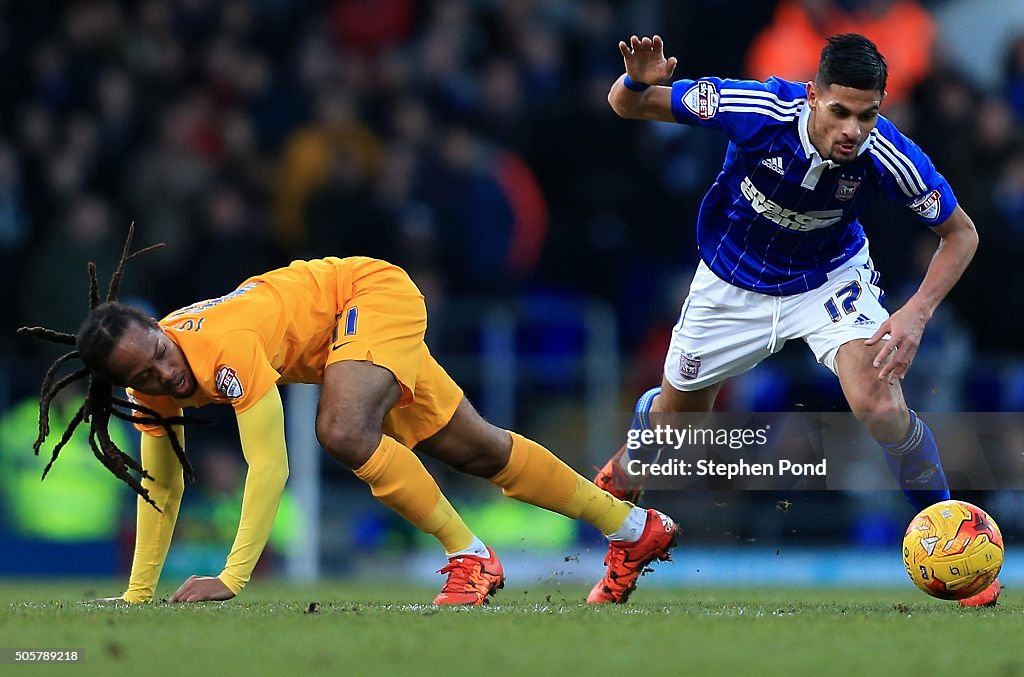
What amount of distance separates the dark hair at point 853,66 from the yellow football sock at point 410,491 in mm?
2103

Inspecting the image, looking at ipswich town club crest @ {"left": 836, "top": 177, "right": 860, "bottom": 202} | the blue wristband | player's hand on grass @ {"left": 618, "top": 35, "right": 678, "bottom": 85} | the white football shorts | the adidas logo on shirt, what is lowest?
the white football shorts

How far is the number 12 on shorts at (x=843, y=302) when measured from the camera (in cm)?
666

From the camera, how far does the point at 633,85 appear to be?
Answer: 21.3ft

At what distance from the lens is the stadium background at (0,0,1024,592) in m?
10.8

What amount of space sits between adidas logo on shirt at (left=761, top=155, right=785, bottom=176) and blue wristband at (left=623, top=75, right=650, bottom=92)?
56 centimetres

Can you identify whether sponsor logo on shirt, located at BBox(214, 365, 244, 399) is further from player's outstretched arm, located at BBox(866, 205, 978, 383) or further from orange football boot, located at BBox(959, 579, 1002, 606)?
orange football boot, located at BBox(959, 579, 1002, 606)

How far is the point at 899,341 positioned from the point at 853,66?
1025mm

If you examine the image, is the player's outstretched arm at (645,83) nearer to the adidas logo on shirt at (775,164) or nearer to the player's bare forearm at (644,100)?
the player's bare forearm at (644,100)

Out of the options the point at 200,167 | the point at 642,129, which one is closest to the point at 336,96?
the point at 200,167

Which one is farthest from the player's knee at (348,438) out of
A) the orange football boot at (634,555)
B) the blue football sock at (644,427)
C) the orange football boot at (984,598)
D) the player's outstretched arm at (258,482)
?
the orange football boot at (984,598)

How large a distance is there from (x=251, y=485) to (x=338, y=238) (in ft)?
19.2

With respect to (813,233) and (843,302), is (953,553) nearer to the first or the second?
(843,302)

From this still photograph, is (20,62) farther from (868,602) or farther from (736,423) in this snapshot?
(868,602)

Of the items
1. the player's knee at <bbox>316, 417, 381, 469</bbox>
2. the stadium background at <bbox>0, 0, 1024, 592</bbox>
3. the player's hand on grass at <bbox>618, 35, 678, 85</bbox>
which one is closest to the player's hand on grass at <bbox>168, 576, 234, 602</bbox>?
the player's knee at <bbox>316, 417, 381, 469</bbox>
